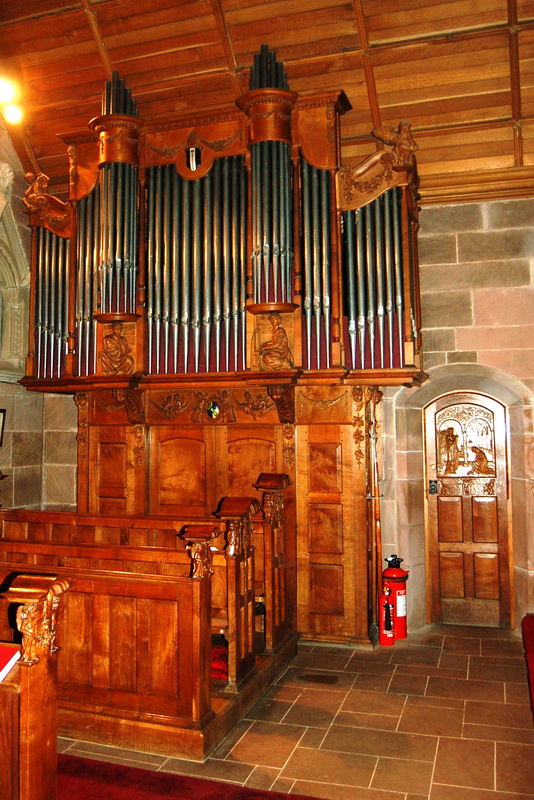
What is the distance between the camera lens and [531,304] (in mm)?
6930

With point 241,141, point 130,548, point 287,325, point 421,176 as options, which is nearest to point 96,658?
point 130,548

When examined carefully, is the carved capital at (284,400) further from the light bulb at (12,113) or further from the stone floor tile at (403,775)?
the light bulb at (12,113)

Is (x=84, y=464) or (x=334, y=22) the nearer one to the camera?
(x=334, y=22)

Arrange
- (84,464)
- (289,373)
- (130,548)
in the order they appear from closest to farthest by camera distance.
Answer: (130,548), (289,373), (84,464)

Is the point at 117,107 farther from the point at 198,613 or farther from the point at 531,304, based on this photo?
the point at 198,613

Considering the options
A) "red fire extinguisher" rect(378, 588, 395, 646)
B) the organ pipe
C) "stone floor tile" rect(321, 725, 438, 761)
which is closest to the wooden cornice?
the organ pipe

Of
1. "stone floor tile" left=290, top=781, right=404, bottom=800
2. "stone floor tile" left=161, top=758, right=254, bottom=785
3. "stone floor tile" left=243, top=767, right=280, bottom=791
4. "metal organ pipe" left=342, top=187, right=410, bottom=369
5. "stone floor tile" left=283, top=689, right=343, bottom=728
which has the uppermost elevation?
"metal organ pipe" left=342, top=187, right=410, bottom=369

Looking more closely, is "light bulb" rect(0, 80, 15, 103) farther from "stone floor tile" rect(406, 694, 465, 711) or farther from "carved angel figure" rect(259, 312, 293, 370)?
"stone floor tile" rect(406, 694, 465, 711)

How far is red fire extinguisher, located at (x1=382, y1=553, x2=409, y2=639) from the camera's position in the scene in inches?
267

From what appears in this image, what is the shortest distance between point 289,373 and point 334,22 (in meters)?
3.25

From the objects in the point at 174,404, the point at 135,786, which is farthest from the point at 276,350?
the point at 135,786

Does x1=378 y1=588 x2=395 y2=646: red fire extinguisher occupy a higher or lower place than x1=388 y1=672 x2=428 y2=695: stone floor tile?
higher

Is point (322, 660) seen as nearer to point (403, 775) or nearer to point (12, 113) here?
point (403, 775)

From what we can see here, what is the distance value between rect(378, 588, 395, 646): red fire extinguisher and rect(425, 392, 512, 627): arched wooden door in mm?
942
